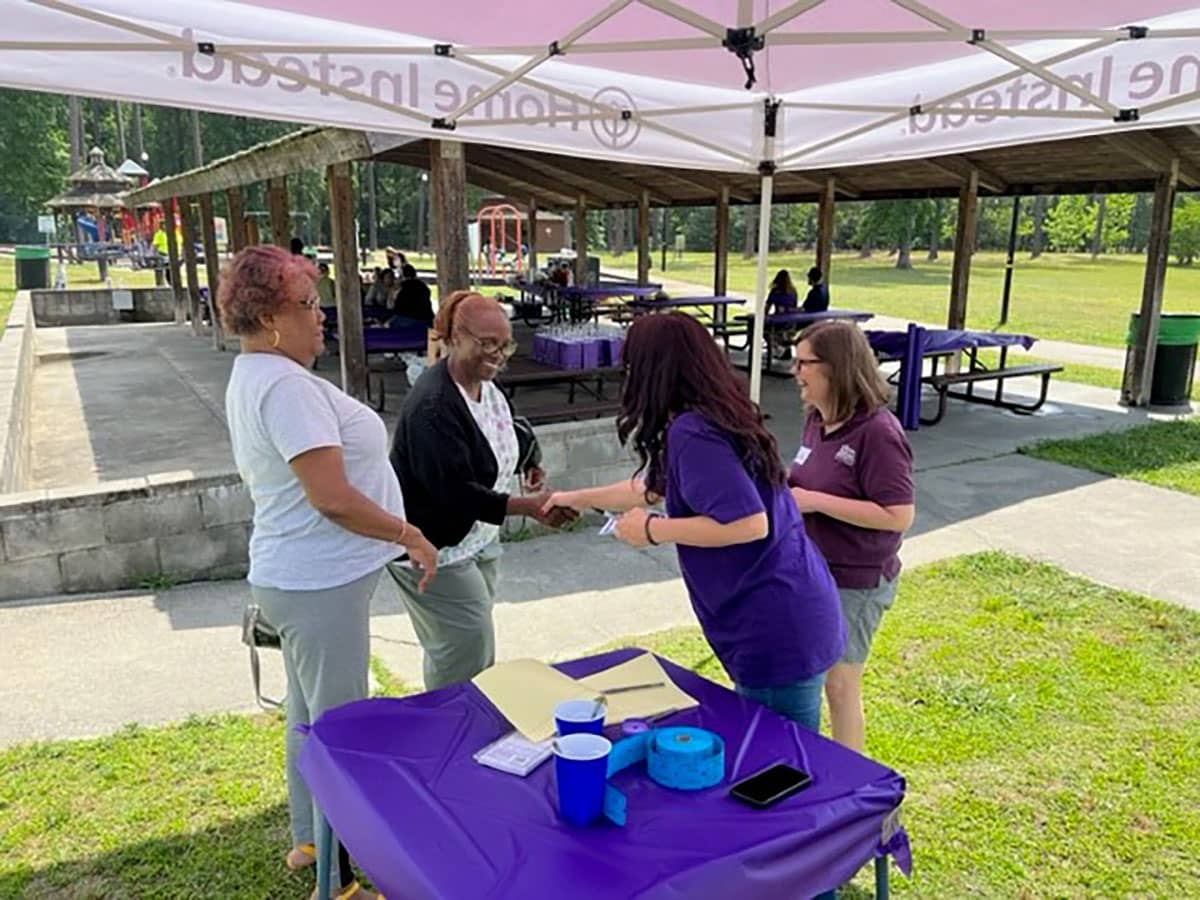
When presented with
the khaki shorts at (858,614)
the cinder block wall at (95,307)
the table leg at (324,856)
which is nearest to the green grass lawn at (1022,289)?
the khaki shorts at (858,614)

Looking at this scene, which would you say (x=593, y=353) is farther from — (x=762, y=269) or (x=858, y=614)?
(x=858, y=614)

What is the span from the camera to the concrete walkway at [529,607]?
3543 millimetres

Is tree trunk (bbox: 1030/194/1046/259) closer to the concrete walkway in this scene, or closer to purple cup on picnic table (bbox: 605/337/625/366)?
purple cup on picnic table (bbox: 605/337/625/366)

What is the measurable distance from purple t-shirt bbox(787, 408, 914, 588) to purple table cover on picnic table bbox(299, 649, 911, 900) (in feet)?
2.46

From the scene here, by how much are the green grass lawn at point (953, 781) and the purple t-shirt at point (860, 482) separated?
884 millimetres

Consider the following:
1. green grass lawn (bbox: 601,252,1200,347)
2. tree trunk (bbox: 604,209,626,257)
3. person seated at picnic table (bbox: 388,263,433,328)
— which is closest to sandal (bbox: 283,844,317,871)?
person seated at picnic table (bbox: 388,263,433,328)

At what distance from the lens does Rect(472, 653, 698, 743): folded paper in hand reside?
1.87 meters

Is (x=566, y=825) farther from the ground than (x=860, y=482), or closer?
closer

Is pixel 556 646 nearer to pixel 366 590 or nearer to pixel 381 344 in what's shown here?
pixel 366 590

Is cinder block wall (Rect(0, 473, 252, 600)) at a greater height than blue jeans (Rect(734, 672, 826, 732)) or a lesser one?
lesser

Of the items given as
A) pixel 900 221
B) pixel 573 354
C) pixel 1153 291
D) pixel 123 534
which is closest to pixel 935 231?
pixel 900 221

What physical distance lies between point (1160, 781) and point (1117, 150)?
24.7 feet

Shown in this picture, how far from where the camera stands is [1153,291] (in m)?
9.04

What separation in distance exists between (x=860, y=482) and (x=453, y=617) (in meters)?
1.21
